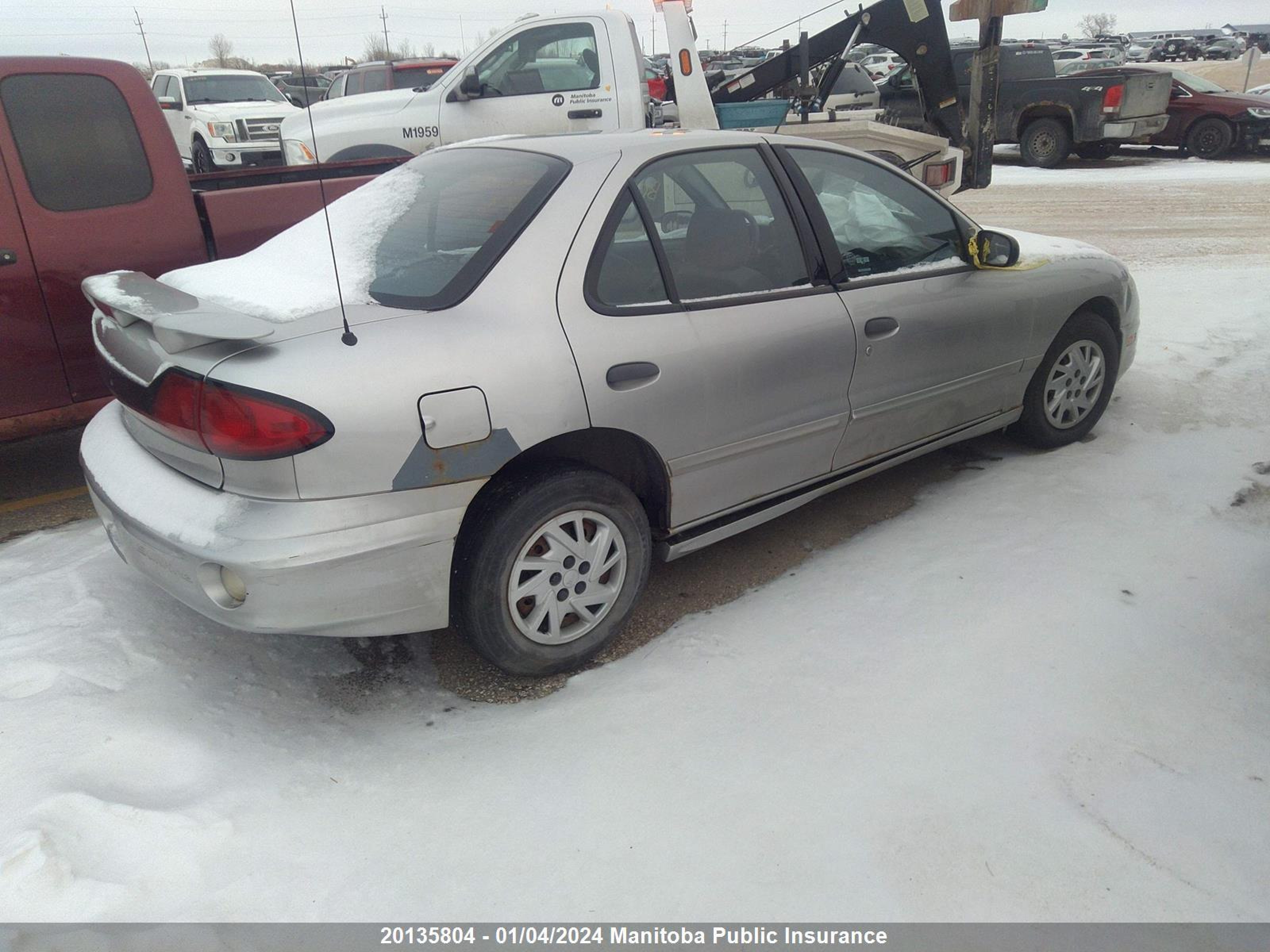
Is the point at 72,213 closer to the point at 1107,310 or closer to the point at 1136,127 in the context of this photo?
the point at 1107,310

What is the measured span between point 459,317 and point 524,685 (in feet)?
4.00

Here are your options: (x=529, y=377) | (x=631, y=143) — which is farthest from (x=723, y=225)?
(x=529, y=377)

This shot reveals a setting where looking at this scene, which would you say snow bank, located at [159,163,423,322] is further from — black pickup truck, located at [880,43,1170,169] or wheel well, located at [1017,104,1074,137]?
wheel well, located at [1017,104,1074,137]

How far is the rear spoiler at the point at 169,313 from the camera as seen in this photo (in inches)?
96.8

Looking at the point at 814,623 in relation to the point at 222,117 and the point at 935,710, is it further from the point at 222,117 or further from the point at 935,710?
the point at 222,117

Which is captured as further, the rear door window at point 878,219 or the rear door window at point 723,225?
the rear door window at point 878,219

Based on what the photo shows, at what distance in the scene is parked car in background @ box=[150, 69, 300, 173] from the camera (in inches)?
550

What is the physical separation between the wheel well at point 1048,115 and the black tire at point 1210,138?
9.49 feet

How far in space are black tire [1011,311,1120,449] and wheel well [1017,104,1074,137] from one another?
12591 millimetres

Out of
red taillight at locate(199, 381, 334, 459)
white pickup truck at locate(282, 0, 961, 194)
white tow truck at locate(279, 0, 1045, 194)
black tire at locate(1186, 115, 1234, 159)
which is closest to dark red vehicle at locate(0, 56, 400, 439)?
red taillight at locate(199, 381, 334, 459)

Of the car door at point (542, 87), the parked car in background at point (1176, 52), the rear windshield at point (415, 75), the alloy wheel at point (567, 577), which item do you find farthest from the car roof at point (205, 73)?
the parked car in background at point (1176, 52)

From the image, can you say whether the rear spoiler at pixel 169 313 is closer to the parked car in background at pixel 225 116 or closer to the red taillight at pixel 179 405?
the red taillight at pixel 179 405

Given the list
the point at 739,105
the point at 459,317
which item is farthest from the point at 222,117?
the point at 459,317

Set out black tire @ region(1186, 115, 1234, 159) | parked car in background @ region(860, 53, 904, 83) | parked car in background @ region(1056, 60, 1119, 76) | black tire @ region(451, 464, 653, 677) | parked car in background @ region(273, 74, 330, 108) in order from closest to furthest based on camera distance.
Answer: black tire @ region(451, 464, 653, 677)
black tire @ region(1186, 115, 1234, 159)
parked car in background @ region(1056, 60, 1119, 76)
parked car in background @ region(273, 74, 330, 108)
parked car in background @ region(860, 53, 904, 83)
